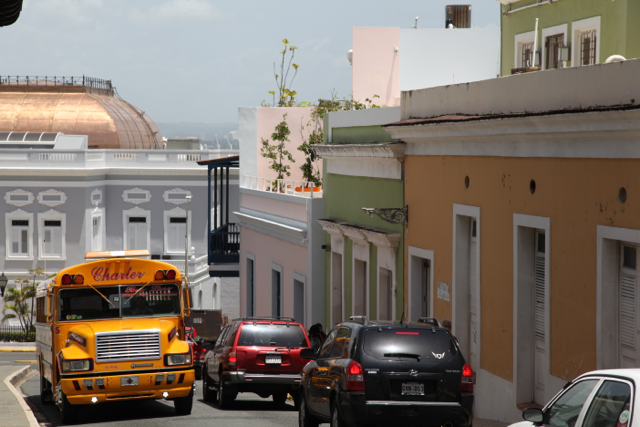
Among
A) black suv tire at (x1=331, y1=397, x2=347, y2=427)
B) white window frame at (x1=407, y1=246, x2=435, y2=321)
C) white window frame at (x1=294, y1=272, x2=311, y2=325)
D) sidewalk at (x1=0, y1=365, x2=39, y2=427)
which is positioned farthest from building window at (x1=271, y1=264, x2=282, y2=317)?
black suv tire at (x1=331, y1=397, x2=347, y2=427)

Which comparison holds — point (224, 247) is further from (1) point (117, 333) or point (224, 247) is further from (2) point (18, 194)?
(2) point (18, 194)

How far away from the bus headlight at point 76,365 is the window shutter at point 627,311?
8165 mm

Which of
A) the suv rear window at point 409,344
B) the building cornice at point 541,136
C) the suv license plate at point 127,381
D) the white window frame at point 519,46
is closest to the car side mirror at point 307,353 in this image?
the suv rear window at point 409,344

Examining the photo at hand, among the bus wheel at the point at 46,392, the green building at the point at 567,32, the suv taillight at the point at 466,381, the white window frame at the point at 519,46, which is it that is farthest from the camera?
the white window frame at the point at 519,46

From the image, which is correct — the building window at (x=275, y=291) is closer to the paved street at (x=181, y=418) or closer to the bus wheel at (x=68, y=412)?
the paved street at (x=181, y=418)

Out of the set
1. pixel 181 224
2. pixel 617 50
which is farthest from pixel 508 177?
pixel 181 224

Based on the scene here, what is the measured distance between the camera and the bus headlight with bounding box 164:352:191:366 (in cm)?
1561

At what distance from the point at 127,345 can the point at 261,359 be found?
8.26 feet

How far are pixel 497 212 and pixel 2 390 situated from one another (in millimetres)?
11578

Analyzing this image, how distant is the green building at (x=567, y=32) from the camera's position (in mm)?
16922

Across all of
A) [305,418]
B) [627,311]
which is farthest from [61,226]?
[627,311]

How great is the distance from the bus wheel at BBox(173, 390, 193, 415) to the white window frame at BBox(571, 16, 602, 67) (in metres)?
9.15

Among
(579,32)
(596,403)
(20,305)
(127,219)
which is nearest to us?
(596,403)

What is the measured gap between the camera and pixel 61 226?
183 ft
